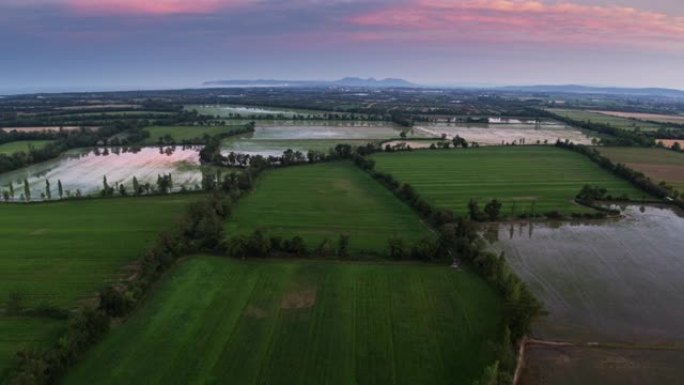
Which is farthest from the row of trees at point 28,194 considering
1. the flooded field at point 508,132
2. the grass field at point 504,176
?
the flooded field at point 508,132

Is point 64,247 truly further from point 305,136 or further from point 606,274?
point 305,136

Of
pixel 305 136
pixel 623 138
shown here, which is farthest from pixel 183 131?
pixel 623 138

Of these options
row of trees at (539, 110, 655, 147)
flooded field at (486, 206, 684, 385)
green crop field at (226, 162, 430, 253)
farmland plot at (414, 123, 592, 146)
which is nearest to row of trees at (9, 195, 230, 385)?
green crop field at (226, 162, 430, 253)

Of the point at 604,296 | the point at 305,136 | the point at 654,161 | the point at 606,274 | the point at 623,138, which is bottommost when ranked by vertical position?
the point at 604,296

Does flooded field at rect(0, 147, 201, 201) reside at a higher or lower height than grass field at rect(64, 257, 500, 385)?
higher

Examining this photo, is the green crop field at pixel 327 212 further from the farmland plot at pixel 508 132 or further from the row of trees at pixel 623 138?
the row of trees at pixel 623 138

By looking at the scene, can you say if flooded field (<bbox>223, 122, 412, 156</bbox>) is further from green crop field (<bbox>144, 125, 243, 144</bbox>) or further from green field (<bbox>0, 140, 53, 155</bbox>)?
green field (<bbox>0, 140, 53, 155</bbox>)
